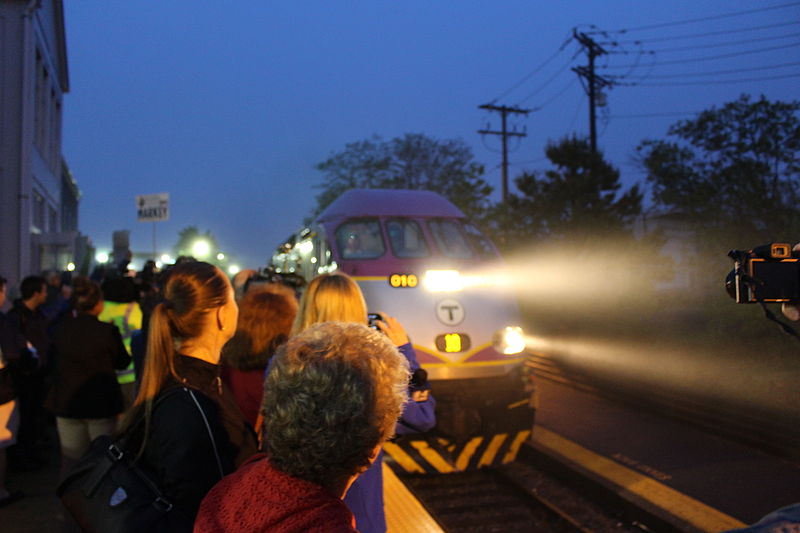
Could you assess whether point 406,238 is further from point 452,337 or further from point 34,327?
point 34,327

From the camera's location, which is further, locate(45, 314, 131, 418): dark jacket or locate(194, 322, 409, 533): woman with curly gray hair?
locate(45, 314, 131, 418): dark jacket

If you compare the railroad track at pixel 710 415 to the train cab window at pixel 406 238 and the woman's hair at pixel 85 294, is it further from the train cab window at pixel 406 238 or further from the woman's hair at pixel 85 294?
the woman's hair at pixel 85 294

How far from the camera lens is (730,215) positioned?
47.5 ft

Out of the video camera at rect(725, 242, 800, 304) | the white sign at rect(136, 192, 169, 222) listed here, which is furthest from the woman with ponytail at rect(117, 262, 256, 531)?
the white sign at rect(136, 192, 169, 222)

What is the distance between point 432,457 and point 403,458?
0.33 m

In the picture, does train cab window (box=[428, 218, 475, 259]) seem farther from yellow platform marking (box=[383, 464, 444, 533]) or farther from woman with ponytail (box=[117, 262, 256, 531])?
woman with ponytail (box=[117, 262, 256, 531])

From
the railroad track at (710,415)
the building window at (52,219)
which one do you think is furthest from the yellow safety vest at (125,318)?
the building window at (52,219)

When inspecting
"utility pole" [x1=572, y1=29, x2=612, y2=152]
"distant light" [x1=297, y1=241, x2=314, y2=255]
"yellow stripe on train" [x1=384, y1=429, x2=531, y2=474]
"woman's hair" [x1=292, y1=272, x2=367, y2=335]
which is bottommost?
"yellow stripe on train" [x1=384, y1=429, x2=531, y2=474]

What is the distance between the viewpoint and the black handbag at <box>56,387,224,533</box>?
1.85 meters

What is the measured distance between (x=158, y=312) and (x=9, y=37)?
15.6m

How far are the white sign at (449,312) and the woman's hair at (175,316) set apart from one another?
13.7 ft

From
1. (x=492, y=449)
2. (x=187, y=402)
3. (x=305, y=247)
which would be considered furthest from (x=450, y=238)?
(x=187, y=402)

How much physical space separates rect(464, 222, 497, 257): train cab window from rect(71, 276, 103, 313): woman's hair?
431 cm

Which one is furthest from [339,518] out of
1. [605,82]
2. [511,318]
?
[605,82]
